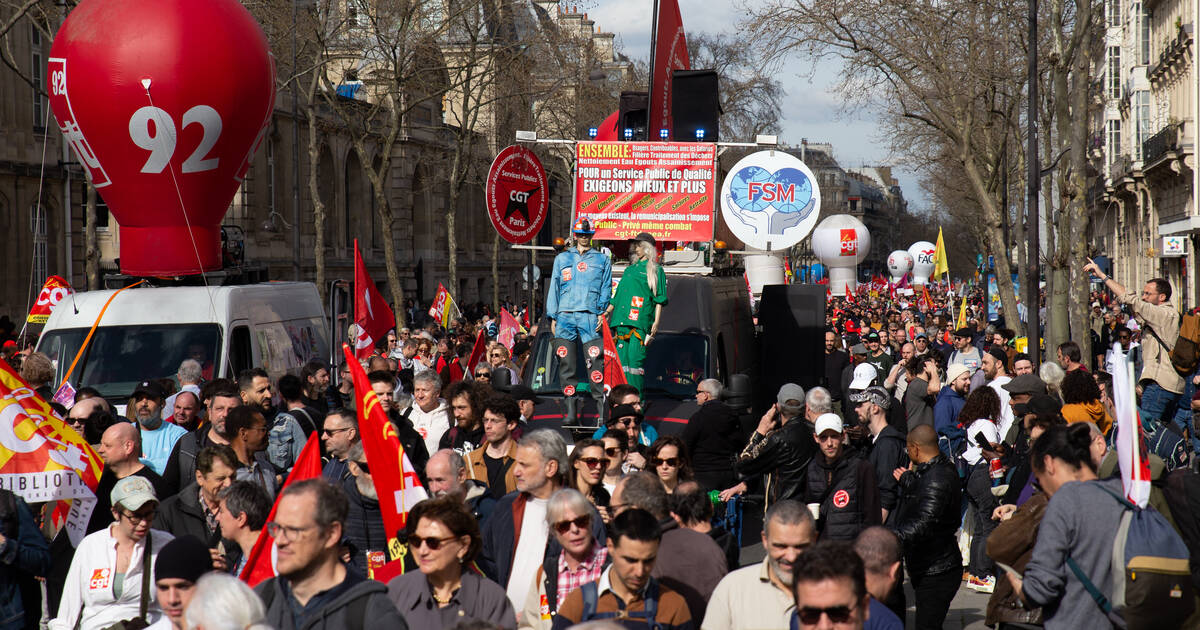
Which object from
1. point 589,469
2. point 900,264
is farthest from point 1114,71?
point 589,469

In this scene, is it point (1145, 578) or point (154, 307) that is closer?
point (1145, 578)

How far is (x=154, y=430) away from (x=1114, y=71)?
5555cm

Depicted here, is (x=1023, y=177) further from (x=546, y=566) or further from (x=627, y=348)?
(x=546, y=566)

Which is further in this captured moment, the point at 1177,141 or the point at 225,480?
the point at 1177,141

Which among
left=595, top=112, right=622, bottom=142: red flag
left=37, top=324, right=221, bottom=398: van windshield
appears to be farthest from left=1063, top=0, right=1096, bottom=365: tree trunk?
left=37, top=324, right=221, bottom=398: van windshield

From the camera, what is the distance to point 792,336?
17094mm

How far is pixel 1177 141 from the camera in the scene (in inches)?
1517

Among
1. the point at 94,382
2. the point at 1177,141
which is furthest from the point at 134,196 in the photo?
the point at 1177,141

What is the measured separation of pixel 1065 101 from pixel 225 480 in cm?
1550

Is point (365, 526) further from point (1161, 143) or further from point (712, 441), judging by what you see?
point (1161, 143)

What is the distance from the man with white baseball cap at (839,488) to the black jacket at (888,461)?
0.92 feet

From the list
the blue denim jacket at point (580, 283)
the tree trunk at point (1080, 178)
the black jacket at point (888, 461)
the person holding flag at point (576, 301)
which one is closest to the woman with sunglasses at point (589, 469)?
the black jacket at point (888, 461)

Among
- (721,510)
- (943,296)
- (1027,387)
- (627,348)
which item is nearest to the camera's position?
(721,510)

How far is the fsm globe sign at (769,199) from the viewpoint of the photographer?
1579 cm
